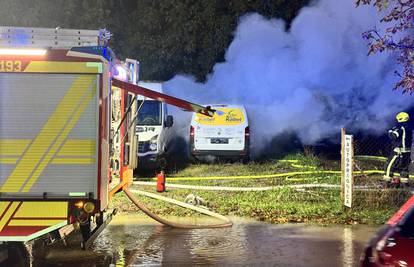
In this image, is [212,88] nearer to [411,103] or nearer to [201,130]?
[201,130]

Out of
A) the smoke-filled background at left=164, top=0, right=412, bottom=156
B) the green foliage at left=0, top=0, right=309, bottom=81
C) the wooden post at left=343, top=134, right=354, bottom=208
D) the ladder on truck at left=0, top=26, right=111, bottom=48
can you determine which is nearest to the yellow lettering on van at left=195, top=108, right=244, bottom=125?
the smoke-filled background at left=164, top=0, right=412, bottom=156

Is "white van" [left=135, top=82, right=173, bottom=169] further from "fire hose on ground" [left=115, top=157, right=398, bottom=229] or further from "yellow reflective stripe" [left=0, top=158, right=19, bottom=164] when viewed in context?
"yellow reflective stripe" [left=0, top=158, right=19, bottom=164]

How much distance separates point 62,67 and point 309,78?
46.8 feet

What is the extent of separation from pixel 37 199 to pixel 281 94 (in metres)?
14.5

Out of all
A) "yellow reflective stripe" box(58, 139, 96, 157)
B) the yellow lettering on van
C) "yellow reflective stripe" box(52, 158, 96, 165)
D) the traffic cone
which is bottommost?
the traffic cone

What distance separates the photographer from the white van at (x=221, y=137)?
1563 cm

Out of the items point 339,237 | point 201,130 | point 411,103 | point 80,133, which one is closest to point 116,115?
point 80,133

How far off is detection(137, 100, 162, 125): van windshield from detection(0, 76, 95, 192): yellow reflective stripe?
925 centimetres

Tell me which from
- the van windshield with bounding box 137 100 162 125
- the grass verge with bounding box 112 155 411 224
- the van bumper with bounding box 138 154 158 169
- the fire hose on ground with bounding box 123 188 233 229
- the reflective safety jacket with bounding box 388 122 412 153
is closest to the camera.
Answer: the fire hose on ground with bounding box 123 188 233 229

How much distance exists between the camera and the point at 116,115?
819cm

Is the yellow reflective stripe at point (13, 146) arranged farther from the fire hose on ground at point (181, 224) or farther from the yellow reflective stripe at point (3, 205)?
the fire hose on ground at point (181, 224)

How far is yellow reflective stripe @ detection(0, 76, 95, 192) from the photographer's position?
18.2 ft

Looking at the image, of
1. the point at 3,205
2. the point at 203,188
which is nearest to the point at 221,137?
the point at 203,188

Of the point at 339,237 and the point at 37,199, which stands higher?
the point at 37,199
